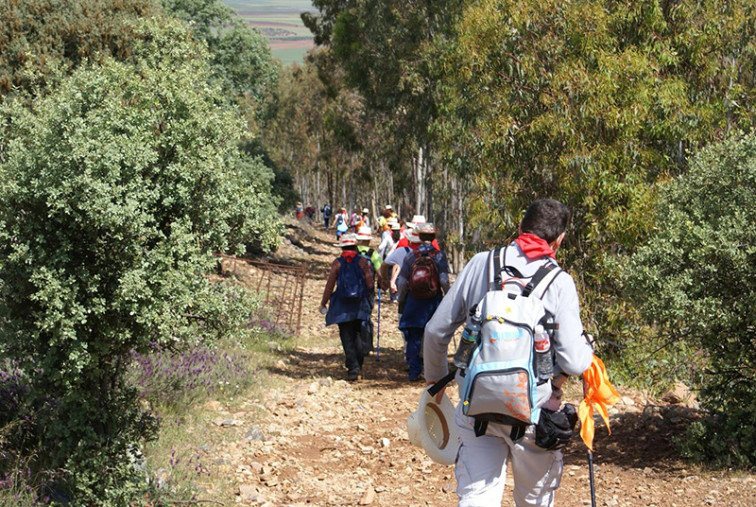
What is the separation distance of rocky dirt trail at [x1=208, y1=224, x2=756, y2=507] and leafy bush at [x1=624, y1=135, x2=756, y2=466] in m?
0.40

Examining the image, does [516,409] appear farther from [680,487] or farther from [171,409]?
[171,409]

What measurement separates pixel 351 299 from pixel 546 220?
7.00 meters

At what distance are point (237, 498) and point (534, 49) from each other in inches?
274

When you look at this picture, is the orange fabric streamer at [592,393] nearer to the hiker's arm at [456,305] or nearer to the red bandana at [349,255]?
the hiker's arm at [456,305]

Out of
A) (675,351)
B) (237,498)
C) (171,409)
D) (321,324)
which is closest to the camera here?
(237,498)

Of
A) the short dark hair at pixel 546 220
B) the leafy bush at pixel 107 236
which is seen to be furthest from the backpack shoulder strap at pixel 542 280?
the leafy bush at pixel 107 236

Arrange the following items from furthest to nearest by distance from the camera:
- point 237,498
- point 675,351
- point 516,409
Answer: point 675,351 < point 237,498 < point 516,409

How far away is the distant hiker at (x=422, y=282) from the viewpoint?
10.4 m

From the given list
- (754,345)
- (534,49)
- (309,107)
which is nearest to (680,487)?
(754,345)

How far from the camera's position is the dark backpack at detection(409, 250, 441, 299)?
10.4m

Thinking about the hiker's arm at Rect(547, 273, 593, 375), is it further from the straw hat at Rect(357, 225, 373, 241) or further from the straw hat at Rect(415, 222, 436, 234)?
the straw hat at Rect(357, 225, 373, 241)

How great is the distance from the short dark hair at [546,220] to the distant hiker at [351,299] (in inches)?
271

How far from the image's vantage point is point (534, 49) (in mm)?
11055

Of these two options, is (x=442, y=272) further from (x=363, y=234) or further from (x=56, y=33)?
(x=56, y=33)
